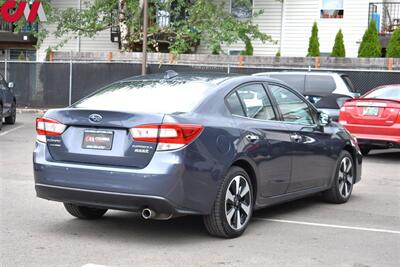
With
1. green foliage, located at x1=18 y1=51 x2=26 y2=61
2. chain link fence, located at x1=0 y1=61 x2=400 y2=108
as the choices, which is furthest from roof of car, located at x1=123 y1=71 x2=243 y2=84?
green foliage, located at x1=18 y1=51 x2=26 y2=61

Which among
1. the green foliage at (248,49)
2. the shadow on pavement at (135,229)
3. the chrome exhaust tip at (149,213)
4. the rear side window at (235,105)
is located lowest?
the shadow on pavement at (135,229)

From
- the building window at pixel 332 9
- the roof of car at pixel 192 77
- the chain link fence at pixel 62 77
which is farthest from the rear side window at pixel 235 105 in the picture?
the building window at pixel 332 9

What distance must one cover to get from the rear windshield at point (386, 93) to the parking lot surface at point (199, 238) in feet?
17.1

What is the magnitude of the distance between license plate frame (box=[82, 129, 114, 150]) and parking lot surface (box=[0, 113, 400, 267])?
0.86 meters

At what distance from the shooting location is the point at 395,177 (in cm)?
1100

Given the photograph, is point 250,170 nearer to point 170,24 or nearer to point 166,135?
point 166,135

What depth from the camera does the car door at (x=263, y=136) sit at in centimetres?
648

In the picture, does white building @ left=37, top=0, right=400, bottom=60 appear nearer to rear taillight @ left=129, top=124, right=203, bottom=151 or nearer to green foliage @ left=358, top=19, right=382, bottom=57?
green foliage @ left=358, top=19, right=382, bottom=57

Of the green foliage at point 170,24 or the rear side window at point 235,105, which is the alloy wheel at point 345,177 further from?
the green foliage at point 170,24

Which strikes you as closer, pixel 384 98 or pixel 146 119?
pixel 146 119

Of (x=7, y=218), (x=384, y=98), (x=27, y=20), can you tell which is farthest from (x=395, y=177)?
(x=27, y=20)

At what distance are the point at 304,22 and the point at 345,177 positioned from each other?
66.7ft

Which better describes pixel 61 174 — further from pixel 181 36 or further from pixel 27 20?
pixel 27 20

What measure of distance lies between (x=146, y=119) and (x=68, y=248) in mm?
1293
